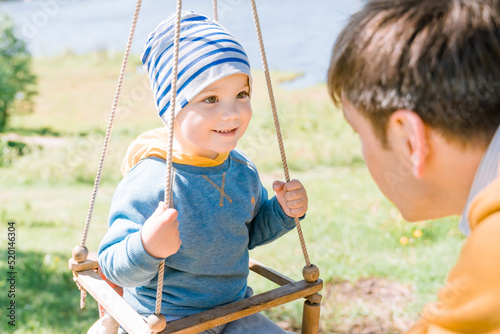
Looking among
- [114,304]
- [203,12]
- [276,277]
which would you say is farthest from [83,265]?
[203,12]

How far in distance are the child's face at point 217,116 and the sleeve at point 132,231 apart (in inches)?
7.0

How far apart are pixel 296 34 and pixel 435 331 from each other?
7.97 metres

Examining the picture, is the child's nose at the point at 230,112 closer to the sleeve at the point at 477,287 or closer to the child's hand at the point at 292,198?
the child's hand at the point at 292,198

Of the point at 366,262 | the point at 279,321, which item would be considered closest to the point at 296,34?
the point at 366,262

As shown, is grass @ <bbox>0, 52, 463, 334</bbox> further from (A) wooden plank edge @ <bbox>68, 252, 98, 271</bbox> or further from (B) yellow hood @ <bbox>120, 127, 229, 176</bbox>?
(B) yellow hood @ <bbox>120, 127, 229, 176</bbox>

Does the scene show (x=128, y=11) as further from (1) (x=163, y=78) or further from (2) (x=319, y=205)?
(1) (x=163, y=78)

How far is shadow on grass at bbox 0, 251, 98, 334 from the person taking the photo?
3.20 metres

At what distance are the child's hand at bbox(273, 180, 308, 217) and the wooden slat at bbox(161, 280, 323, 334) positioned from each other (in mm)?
248

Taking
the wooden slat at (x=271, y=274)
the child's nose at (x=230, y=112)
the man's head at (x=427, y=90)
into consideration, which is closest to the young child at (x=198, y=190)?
the child's nose at (x=230, y=112)

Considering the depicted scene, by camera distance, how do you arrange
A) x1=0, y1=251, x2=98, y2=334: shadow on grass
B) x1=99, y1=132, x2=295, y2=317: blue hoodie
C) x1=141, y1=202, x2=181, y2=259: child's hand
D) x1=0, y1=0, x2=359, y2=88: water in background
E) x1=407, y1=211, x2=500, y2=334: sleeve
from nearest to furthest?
x1=407, y1=211, x2=500, y2=334: sleeve, x1=141, y1=202, x2=181, y2=259: child's hand, x1=99, y1=132, x2=295, y2=317: blue hoodie, x1=0, y1=251, x2=98, y2=334: shadow on grass, x1=0, y1=0, x2=359, y2=88: water in background

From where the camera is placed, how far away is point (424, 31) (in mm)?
1143

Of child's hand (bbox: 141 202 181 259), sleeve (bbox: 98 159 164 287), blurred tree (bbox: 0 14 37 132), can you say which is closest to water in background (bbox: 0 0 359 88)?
blurred tree (bbox: 0 14 37 132)

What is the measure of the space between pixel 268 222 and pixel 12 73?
5931mm

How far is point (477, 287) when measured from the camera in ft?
3.27
